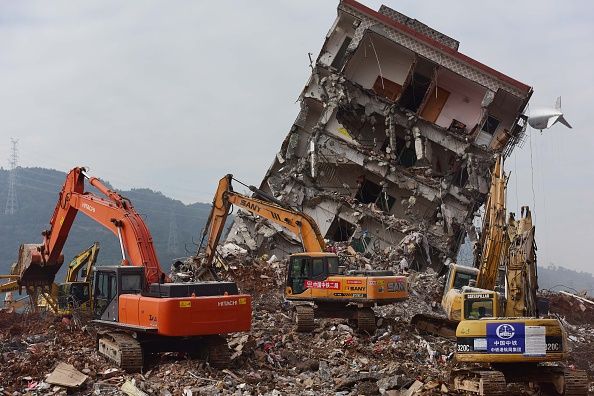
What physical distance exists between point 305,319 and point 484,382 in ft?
24.3

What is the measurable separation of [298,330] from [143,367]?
5.64 m

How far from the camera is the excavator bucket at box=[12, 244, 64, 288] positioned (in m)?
18.5

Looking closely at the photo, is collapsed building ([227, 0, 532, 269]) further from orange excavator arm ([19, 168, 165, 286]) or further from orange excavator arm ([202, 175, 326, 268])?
orange excavator arm ([19, 168, 165, 286])

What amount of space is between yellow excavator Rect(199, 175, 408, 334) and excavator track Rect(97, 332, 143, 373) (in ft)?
18.1

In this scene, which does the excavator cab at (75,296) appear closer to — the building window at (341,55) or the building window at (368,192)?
the building window at (368,192)

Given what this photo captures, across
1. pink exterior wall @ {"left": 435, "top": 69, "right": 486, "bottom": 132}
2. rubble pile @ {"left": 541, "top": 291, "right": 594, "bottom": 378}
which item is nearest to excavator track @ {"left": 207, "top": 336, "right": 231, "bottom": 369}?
rubble pile @ {"left": 541, "top": 291, "right": 594, "bottom": 378}

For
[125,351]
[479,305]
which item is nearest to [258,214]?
[479,305]

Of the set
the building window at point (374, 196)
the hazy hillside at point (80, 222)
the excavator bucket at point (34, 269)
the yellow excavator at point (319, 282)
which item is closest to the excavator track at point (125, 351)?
the yellow excavator at point (319, 282)

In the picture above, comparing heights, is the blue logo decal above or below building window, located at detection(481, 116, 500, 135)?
below

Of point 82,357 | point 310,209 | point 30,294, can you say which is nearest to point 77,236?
point 310,209

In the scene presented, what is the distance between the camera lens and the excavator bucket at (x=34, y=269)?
18500 millimetres

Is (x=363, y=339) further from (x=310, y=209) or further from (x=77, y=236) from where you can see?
(x=77, y=236)

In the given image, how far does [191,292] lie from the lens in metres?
11.8

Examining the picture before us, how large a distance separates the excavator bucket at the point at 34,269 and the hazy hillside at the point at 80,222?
5496 centimetres
